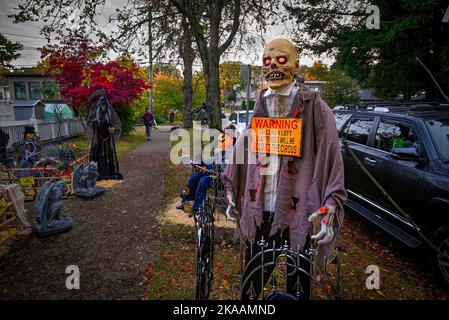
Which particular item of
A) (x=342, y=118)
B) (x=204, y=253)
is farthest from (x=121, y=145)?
(x=204, y=253)

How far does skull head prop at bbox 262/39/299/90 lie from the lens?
2170 mm

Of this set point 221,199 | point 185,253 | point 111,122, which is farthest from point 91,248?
point 111,122

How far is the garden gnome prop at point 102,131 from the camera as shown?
25.4 feet

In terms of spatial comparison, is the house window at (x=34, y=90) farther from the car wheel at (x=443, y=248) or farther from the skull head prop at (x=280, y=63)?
the car wheel at (x=443, y=248)

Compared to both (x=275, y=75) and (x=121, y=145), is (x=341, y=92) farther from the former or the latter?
(x=275, y=75)

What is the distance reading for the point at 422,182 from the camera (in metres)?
3.61

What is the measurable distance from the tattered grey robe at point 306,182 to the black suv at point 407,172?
671mm

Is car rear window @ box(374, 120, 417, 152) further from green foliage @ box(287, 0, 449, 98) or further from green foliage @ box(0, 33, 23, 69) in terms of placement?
green foliage @ box(0, 33, 23, 69)

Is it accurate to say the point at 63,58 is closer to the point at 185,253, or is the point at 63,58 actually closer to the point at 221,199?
the point at 221,199

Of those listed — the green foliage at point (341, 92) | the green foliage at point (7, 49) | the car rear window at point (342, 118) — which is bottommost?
the car rear window at point (342, 118)

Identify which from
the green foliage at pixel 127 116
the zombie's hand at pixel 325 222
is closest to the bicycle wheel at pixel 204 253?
the zombie's hand at pixel 325 222

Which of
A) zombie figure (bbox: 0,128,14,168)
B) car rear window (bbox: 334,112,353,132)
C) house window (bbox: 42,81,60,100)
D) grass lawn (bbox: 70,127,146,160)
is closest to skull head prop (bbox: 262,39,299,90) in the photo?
car rear window (bbox: 334,112,353,132)
